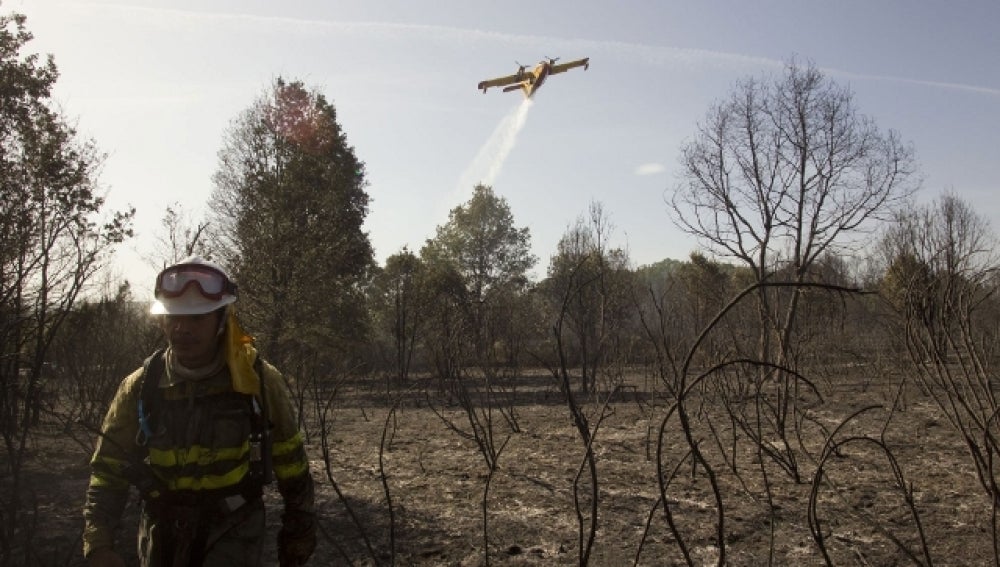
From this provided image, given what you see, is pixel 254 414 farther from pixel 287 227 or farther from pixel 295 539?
pixel 287 227

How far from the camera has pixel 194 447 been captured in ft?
7.34

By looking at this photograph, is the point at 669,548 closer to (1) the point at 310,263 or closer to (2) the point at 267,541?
(2) the point at 267,541

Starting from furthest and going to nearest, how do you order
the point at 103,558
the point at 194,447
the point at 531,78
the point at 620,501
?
1. the point at 531,78
2. the point at 620,501
3. the point at 194,447
4. the point at 103,558

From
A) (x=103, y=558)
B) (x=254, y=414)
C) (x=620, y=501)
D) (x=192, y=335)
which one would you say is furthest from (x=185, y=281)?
(x=620, y=501)

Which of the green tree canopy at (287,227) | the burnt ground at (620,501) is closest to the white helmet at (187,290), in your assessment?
the burnt ground at (620,501)

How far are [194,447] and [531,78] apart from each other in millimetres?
15136

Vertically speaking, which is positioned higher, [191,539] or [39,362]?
[39,362]

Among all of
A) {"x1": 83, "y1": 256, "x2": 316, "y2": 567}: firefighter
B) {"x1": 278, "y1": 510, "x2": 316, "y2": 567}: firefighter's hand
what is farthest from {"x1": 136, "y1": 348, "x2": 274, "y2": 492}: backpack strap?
{"x1": 278, "y1": 510, "x2": 316, "y2": 567}: firefighter's hand

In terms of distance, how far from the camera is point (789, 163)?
18.5 metres

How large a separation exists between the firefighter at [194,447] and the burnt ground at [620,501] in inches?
13.1

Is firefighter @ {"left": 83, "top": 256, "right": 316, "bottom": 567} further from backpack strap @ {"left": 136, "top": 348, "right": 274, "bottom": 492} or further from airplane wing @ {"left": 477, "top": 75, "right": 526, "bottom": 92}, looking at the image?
airplane wing @ {"left": 477, "top": 75, "right": 526, "bottom": 92}

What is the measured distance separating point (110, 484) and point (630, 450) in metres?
6.23

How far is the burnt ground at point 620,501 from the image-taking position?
420 cm

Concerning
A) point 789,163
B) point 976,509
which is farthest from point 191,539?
point 789,163
